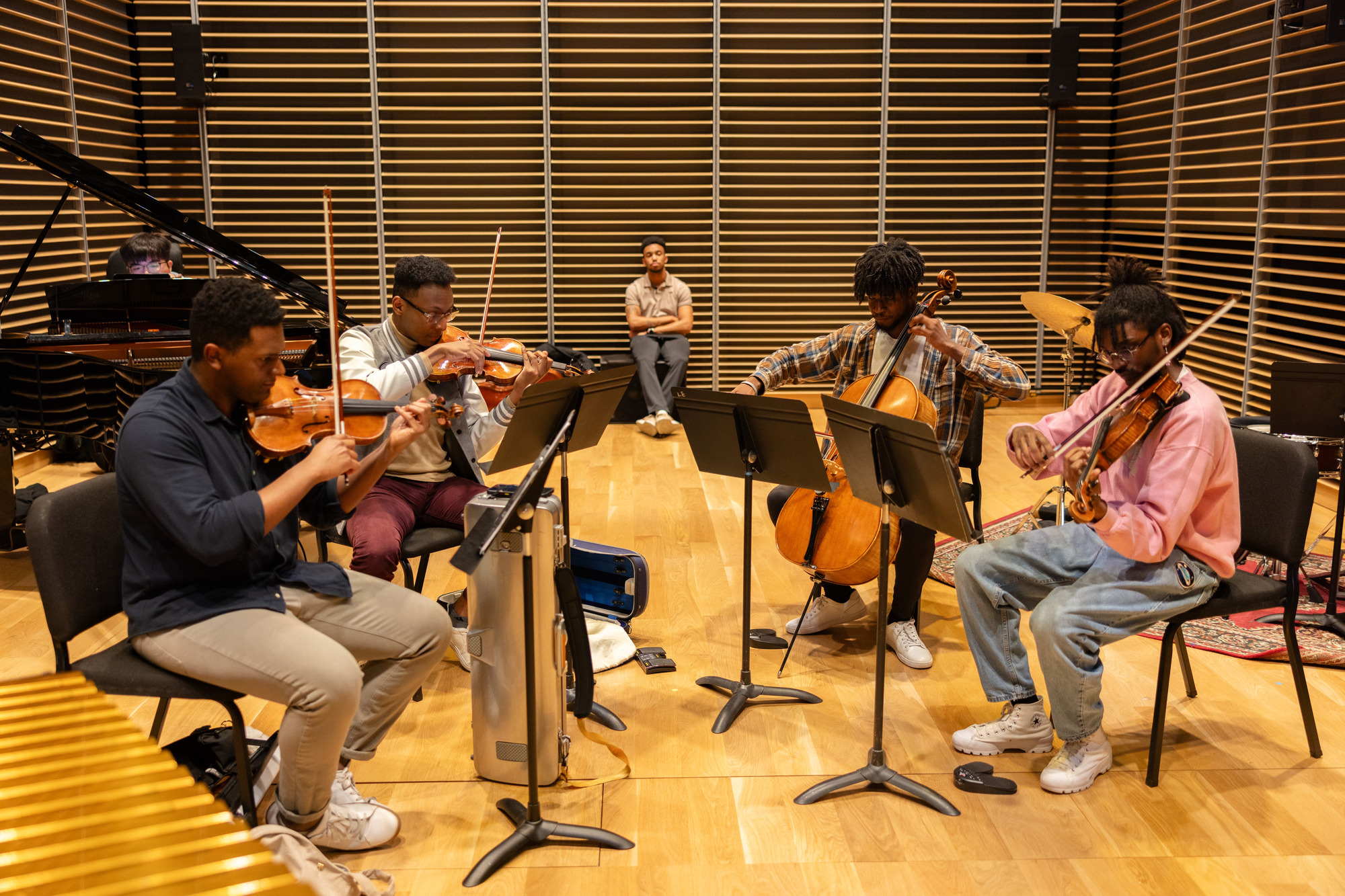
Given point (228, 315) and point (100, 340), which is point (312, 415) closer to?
point (228, 315)

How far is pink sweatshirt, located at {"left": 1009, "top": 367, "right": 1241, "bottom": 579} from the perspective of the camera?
8.41 ft

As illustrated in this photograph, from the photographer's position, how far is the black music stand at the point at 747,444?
9.16 ft

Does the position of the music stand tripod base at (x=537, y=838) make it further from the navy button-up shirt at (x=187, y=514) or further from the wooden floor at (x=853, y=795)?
the navy button-up shirt at (x=187, y=514)

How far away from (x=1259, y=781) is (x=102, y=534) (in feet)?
9.51

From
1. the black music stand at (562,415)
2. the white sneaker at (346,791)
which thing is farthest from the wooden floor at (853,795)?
the black music stand at (562,415)

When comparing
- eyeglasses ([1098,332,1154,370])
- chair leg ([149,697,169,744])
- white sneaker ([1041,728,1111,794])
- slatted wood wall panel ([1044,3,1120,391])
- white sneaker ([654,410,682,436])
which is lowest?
white sneaker ([1041,728,1111,794])

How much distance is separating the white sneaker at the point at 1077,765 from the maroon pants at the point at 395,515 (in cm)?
172

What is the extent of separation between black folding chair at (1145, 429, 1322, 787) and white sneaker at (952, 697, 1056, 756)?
0.28m

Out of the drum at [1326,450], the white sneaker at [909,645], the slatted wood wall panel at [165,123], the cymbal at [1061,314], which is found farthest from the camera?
the slatted wood wall panel at [165,123]

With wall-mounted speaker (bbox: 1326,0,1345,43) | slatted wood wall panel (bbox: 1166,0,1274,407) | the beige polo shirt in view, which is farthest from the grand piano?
slatted wood wall panel (bbox: 1166,0,1274,407)

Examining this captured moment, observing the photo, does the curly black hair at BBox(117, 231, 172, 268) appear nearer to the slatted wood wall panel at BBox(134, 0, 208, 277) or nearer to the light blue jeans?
the slatted wood wall panel at BBox(134, 0, 208, 277)

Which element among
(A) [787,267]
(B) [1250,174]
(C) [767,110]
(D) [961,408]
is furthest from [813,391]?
(D) [961,408]

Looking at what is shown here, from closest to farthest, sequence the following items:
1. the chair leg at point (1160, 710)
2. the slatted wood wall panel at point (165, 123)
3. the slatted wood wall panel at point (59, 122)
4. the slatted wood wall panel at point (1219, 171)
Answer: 1. the chair leg at point (1160, 710)
2. the slatted wood wall panel at point (59, 122)
3. the slatted wood wall panel at point (1219, 171)
4. the slatted wood wall panel at point (165, 123)

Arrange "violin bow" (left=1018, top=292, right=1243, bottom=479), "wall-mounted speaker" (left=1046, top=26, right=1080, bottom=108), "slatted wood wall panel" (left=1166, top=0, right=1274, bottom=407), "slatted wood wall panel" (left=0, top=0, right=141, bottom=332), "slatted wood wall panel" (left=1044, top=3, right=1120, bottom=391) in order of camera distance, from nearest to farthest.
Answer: "violin bow" (left=1018, top=292, right=1243, bottom=479), "slatted wood wall panel" (left=0, top=0, right=141, bottom=332), "slatted wood wall panel" (left=1166, top=0, right=1274, bottom=407), "wall-mounted speaker" (left=1046, top=26, right=1080, bottom=108), "slatted wood wall panel" (left=1044, top=3, right=1120, bottom=391)
